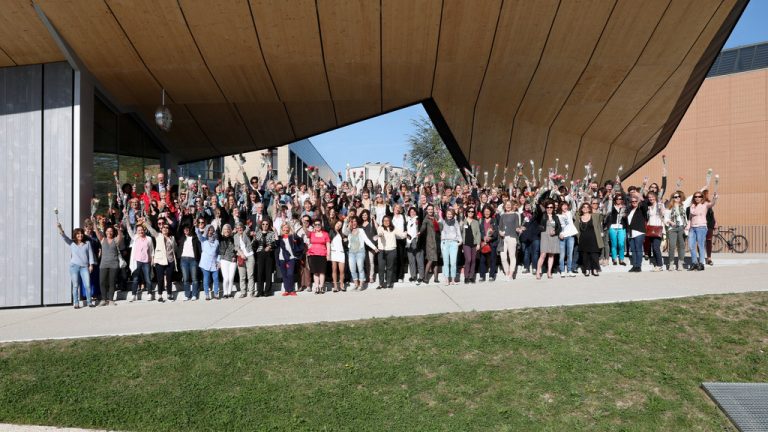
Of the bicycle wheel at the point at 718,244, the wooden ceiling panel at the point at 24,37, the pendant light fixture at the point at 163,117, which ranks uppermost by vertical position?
the wooden ceiling panel at the point at 24,37

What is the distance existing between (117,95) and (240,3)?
5.03 meters

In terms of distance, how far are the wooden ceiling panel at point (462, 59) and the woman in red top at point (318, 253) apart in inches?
213

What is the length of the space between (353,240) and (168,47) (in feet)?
19.7

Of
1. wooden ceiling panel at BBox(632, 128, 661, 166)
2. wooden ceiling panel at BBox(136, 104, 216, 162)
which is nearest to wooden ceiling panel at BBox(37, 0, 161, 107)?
wooden ceiling panel at BBox(136, 104, 216, 162)

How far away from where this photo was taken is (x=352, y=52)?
13.3m

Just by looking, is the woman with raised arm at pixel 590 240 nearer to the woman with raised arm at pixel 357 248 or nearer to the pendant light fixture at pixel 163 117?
the woman with raised arm at pixel 357 248

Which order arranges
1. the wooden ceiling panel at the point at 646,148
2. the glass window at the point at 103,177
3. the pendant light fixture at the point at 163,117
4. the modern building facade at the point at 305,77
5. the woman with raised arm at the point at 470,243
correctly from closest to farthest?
1. the woman with raised arm at the point at 470,243
2. the modern building facade at the point at 305,77
3. the glass window at the point at 103,177
4. the pendant light fixture at the point at 163,117
5. the wooden ceiling panel at the point at 646,148

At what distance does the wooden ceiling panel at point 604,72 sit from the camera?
12.8m

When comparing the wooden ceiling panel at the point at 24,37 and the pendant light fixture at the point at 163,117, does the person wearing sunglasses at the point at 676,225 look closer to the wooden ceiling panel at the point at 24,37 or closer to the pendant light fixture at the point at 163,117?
the pendant light fixture at the point at 163,117

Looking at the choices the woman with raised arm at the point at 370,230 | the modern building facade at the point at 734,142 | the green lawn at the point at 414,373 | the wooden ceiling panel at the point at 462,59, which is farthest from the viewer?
the modern building facade at the point at 734,142

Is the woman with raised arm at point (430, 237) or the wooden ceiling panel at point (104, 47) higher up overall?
the wooden ceiling panel at point (104, 47)

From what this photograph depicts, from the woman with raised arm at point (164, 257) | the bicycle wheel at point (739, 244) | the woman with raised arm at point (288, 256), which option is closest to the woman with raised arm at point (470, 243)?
the woman with raised arm at point (288, 256)

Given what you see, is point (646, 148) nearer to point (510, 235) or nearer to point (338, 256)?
→ point (510, 235)

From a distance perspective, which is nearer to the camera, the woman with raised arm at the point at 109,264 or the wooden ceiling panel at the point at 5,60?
the woman with raised arm at the point at 109,264
